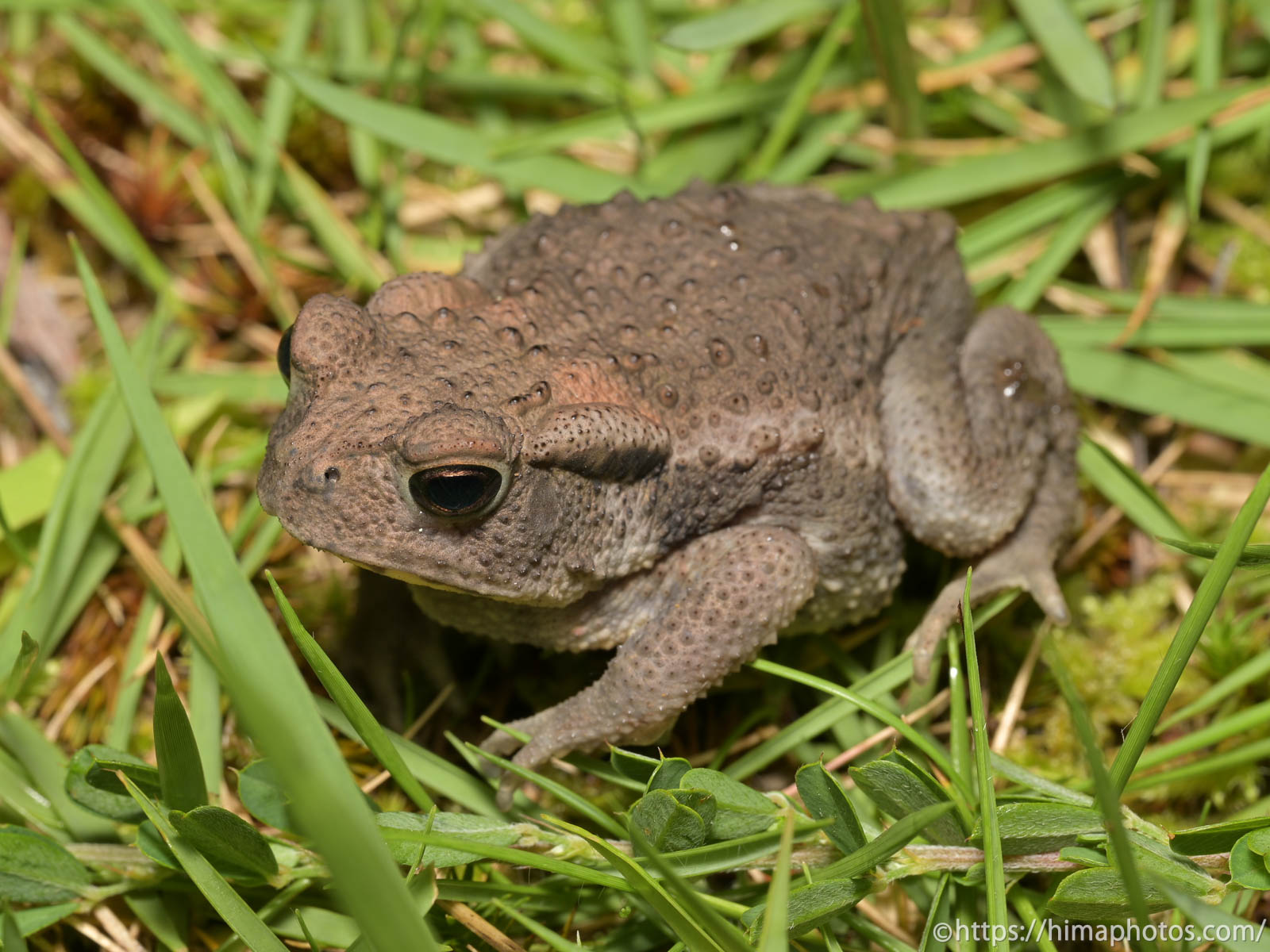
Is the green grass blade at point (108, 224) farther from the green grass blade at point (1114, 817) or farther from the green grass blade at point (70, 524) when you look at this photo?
the green grass blade at point (1114, 817)

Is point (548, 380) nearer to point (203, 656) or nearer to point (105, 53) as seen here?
point (203, 656)

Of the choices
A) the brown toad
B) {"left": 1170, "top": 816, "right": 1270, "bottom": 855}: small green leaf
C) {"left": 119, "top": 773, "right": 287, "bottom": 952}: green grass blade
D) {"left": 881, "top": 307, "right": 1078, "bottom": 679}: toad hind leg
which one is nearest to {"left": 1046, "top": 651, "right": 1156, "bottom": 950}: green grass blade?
→ {"left": 1170, "top": 816, "right": 1270, "bottom": 855}: small green leaf

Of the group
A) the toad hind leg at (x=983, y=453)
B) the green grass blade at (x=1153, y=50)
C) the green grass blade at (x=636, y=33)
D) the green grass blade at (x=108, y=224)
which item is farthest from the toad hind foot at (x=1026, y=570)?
the green grass blade at (x=108, y=224)

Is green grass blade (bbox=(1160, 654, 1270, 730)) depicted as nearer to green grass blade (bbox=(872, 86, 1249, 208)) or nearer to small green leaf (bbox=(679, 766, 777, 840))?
small green leaf (bbox=(679, 766, 777, 840))

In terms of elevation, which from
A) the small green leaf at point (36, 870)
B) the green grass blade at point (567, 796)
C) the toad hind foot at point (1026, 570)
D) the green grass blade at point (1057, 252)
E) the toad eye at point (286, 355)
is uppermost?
the green grass blade at point (1057, 252)

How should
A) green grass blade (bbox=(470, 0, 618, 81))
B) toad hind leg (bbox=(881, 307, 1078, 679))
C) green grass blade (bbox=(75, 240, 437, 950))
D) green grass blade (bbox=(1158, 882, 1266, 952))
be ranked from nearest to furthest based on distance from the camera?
green grass blade (bbox=(75, 240, 437, 950))
green grass blade (bbox=(1158, 882, 1266, 952))
toad hind leg (bbox=(881, 307, 1078, 679))
green grass blade (bbox=(470, 0, 618, 81))

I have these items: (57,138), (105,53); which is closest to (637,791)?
(57,138)

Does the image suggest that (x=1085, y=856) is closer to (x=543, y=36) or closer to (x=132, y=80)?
(x=543, y=36)
